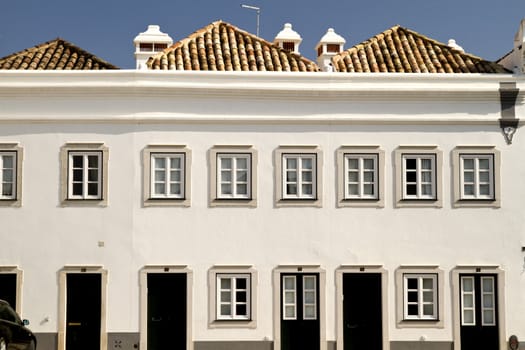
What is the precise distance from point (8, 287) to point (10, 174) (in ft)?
8.78

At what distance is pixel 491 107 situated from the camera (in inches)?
784

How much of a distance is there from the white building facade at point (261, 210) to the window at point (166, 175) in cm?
3

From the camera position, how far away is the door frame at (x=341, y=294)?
19250 mm

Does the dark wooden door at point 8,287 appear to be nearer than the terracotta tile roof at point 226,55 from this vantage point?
Yes

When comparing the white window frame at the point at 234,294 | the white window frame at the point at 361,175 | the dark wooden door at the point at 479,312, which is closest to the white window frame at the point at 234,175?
the white window frame at the point at 234,294

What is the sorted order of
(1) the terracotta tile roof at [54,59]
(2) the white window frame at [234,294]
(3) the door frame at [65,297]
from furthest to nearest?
1. (1) the terracotta tile roof at [54,59]
2. (2) the white window frame at [234,294]
3. (3) the door frame at [65,297]

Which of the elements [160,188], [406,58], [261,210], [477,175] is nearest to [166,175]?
[160,188]

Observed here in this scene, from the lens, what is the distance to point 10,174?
760 inches

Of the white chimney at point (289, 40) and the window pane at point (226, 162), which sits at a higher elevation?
the white chimney at point (289, 40)

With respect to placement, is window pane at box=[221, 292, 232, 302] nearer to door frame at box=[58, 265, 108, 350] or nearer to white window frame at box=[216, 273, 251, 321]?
white window frame at box=[216, 273, 251, 321]

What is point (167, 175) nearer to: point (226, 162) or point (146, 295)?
point (226, 162)

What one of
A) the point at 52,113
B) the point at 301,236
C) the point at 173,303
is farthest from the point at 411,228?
the point at 52,113

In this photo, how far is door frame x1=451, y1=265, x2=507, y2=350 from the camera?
63.5 ft

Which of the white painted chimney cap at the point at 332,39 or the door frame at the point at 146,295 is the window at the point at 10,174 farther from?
the white painted chimney cap at the point at 332,39
